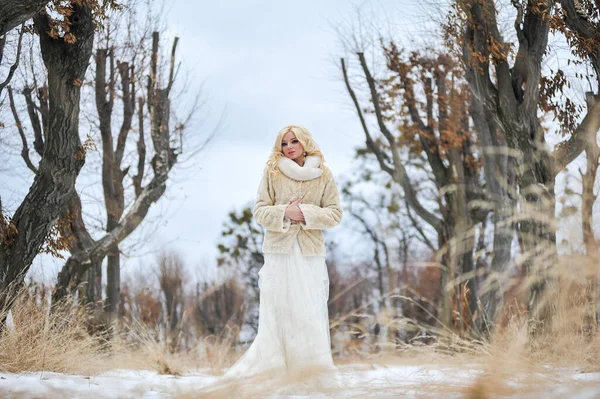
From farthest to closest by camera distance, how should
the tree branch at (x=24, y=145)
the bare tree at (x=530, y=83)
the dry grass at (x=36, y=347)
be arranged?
the tree branch at (x=24, y=145) < the bare tree at (x=530, y=83) < the dry grass at (x=36, y=347)

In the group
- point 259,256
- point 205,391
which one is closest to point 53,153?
point 205,391

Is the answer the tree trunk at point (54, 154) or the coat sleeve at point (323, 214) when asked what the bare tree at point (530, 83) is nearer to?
the coat sleeve at point (323, 214)

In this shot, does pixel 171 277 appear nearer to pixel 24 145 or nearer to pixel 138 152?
pixel 138 152

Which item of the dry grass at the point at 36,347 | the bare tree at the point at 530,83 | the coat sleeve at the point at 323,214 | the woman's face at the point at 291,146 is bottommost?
the dry grass at the point at 36,347

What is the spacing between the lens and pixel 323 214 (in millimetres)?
4672

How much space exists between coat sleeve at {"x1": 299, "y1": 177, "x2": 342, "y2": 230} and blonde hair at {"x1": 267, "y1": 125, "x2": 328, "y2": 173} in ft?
0.83

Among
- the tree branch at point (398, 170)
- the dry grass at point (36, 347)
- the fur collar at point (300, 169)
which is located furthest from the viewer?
the tree branch at point (398, 170)

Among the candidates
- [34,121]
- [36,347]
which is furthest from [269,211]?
[34,121]

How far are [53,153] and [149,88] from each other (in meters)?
4.92

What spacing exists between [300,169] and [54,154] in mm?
3127

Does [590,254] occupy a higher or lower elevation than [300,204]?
lower

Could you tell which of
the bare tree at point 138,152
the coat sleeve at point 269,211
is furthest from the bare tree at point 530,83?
the bare tree at point 138,152

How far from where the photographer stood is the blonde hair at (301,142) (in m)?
4.88

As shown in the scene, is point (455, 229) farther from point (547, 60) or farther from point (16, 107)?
point (16, 107)
